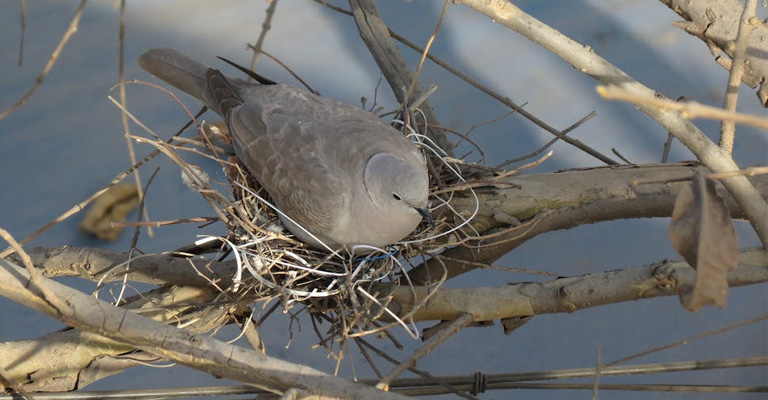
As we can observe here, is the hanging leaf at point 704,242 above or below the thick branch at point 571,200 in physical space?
below

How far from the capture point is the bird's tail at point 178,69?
5.62ft

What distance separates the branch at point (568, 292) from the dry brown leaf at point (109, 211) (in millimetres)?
1093

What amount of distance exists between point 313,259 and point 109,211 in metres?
0.99

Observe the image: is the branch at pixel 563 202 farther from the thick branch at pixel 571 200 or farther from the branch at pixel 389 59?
the branch at pixel 389 59

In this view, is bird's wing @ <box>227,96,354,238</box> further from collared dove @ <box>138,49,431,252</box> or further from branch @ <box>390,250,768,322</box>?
branch @ <box>390,250,768,322</box>

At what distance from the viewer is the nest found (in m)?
1.40

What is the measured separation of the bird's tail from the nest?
20 centimetres

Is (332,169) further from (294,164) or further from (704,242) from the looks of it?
(704,242)

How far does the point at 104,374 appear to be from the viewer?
150 cm

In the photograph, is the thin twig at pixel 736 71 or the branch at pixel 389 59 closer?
the thin twig at pixel 736 71

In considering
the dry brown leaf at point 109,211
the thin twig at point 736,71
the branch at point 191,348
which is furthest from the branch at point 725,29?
the dry brown leaf at point 109,211

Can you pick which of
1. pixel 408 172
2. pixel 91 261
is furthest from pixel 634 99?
pixel 91 261

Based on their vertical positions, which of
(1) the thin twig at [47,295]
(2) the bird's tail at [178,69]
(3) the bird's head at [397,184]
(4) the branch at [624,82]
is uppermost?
(2) the bird's tail at [178,69]

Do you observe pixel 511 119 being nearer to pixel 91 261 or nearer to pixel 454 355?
pixel 454 355
